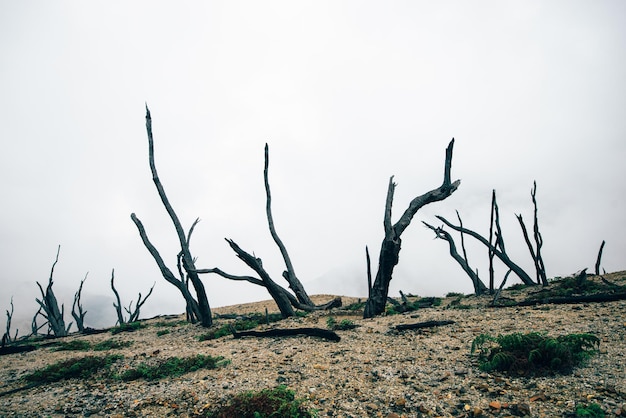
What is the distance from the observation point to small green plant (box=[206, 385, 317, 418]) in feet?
13.4

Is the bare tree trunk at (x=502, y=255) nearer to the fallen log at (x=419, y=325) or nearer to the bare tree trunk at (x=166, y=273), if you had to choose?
the fallen log at (x=419, y=325)

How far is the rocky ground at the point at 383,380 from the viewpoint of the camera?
14.0ft

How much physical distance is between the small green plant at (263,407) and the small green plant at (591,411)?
10.2ft

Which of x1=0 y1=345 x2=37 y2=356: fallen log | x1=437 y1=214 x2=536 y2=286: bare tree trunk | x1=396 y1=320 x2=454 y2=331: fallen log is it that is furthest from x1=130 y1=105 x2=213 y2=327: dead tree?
x1=437 y1=214 x2=536 y2=286: bare tree trunk

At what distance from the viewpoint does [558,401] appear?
4.02 m

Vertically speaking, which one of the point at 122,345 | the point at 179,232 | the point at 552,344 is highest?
the point at 179,232

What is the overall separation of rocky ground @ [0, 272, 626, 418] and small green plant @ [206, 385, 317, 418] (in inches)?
12.9

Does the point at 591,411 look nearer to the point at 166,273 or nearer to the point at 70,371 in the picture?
the point at 70,371

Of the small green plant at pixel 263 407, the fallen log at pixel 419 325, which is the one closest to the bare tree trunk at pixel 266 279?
the fallen log at pixel 419 325

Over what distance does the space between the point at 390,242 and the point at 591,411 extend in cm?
794

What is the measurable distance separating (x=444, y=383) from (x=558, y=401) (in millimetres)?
1435

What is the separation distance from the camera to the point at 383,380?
529cm

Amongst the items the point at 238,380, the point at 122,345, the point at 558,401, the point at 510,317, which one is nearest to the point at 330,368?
the point at 238,380

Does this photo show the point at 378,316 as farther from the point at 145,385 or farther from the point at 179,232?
the point at 179,232
